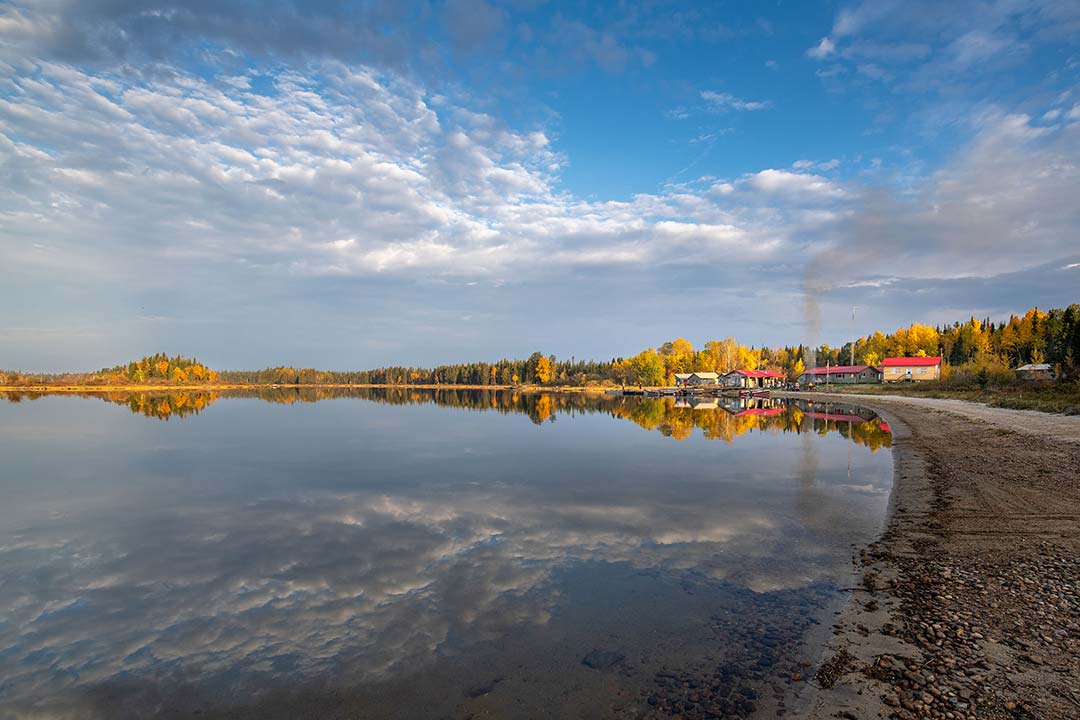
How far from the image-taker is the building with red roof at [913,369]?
4428 inches

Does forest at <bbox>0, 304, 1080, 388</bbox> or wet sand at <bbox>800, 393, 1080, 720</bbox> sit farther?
forest at <bbox>0, 304, 1080, 388</bbox>

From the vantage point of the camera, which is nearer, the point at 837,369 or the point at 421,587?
the point at 421,587

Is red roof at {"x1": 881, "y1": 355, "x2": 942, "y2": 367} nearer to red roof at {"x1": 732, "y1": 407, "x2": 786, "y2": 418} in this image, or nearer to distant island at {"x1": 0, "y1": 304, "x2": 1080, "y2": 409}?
distant island at {"x1": 0, "y1": 304, "x2": 1080, "y2": 409}

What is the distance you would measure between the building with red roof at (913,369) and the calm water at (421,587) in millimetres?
114720

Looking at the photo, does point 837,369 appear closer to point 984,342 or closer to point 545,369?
point 984,342

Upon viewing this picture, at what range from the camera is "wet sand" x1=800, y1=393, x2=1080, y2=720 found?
5786 mm

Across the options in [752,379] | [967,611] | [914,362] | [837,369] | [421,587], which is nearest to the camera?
[967,611]

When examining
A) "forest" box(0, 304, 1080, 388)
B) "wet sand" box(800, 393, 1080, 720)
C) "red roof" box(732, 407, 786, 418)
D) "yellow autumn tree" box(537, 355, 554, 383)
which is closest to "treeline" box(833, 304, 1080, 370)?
"forest" box(0, 304, 1080, 388)

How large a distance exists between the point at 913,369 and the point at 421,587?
442ft

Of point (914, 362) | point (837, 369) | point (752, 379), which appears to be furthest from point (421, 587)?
point (752, 379)

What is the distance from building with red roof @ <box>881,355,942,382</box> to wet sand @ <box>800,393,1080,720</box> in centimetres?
11650

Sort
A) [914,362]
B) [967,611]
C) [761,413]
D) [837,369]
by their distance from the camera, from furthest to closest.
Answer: [837,369] → [914,362] → [761,413] → [967,611]

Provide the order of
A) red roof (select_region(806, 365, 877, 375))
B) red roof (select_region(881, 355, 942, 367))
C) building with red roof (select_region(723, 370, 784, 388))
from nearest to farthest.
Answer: red roof (select_region(881, 355, 942, 367)) → red roof (select_region(806, 365, 877, 375)) → building with red roof (select_region(723, 370, 784, 388))

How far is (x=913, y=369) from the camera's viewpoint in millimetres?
114000
